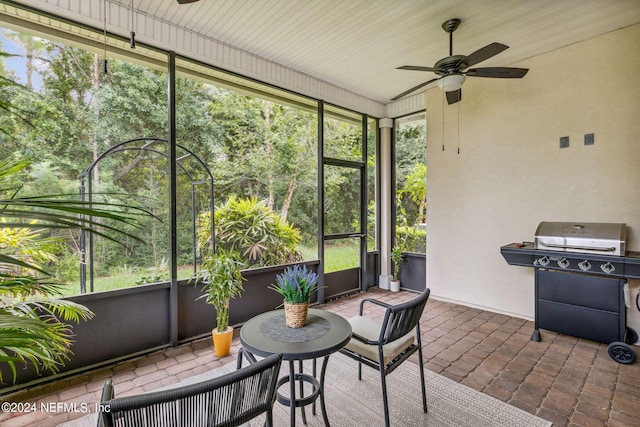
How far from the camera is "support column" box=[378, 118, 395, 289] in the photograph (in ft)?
18.5

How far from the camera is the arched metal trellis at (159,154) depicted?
296 centimetres

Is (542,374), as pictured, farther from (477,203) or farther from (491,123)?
(491,123)

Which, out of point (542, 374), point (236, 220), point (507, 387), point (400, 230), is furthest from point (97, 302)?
point (400, 230)

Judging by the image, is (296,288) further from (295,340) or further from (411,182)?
(411,182)

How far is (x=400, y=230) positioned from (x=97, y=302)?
4.49 m

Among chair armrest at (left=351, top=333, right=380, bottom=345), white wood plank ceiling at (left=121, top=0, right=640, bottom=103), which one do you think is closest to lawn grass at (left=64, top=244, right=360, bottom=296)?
chair armrest at (left=351, top=333, right=380, bottom=345)

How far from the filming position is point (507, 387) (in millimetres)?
2586

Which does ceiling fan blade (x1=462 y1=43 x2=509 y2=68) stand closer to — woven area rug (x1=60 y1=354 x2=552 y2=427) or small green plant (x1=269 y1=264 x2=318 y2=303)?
small green plant (x1=269 y1=264 x2=318 y2=303)

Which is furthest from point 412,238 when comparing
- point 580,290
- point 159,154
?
point 159,154

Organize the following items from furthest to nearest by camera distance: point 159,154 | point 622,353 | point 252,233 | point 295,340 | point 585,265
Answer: point 252,233 < point 159,154 < point 585,265 < point 622,353 < point 295,340

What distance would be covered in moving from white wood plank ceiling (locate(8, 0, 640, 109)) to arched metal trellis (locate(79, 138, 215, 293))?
3.36 feet

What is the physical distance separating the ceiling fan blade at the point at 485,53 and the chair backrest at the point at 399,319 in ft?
6.89

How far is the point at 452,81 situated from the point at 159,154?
10.2ft

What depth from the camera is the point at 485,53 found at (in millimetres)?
2727
